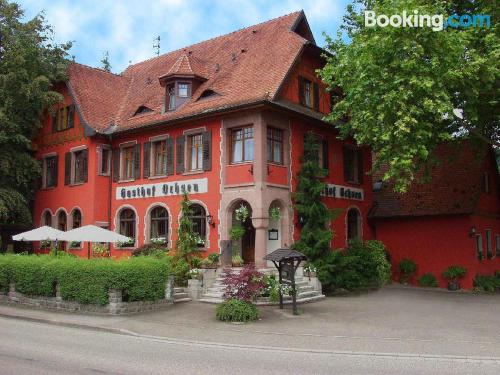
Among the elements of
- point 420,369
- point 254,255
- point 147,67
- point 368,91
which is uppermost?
point 147,67

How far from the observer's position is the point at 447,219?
970 inches

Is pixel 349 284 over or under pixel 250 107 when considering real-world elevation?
under

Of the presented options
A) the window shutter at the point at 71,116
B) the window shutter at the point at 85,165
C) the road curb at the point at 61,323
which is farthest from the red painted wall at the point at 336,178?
the window shutter at the point at 71,116

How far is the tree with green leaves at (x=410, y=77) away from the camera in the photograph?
16266mm

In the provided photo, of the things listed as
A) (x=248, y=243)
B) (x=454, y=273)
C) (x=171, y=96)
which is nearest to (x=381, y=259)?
(x=454, y=273)

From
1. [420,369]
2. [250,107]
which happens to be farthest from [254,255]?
[420,369]

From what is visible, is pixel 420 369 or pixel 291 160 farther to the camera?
pixel 291 160

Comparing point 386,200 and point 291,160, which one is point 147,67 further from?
point 386,200

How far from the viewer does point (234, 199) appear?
2061cm

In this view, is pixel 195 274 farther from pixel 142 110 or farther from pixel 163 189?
pixel 142 110

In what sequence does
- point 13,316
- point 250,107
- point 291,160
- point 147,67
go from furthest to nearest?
1. point 147,67
2. point 291,160
3. point 250,107
4. point 13,316

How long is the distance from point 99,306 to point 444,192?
16800 mm

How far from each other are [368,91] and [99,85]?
15.7m

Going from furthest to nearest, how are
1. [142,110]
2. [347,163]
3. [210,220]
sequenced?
[347,163], [142,110], [210,220]
